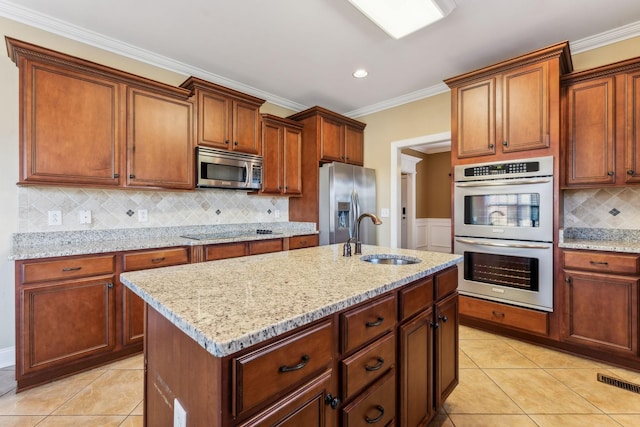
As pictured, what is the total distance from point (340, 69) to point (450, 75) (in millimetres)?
1247

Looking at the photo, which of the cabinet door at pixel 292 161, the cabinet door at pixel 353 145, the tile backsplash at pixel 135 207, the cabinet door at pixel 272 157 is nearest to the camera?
the tile backsplash at pixel 135 207

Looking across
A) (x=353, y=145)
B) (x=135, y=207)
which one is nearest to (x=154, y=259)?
(x=135, y=207)

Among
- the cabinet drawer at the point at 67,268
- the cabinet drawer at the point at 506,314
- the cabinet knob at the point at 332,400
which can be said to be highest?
the cabinet drawer at the point at 67,268

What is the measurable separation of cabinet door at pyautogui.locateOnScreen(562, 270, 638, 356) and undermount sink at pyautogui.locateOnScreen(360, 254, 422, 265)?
1.66m

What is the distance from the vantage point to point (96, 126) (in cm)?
238

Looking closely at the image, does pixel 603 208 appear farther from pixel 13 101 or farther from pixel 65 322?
pixel 13 101

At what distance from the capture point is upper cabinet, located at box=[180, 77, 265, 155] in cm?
299

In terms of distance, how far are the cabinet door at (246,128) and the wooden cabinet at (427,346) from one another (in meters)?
2.52

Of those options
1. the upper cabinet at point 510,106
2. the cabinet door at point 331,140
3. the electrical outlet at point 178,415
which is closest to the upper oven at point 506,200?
the upper cabinet at point 510,106

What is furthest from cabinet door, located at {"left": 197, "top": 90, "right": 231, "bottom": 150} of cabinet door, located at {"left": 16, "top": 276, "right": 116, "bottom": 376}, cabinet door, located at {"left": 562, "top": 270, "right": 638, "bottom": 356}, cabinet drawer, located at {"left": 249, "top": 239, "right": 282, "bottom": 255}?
cabinet door, located at {"left": 562, "top": 270, "right": 638, "bottom": 356}

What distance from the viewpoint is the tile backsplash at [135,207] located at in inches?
94.2

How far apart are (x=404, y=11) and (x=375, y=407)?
2409 mm

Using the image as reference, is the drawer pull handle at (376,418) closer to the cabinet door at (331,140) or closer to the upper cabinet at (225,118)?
the upper cabinet at (225,118)

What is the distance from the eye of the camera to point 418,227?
6.78 m
